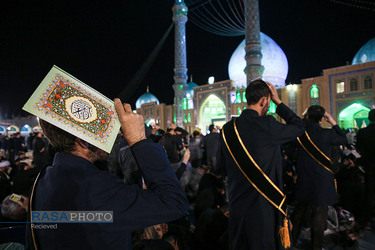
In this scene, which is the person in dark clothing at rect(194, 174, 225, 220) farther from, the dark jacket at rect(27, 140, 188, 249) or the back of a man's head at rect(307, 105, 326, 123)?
the dark jacket at rect(27, 140, 188, 249)

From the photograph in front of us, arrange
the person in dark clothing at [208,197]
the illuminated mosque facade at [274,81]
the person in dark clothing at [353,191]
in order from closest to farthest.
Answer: the person in dark clothing at [208,197]
the person in dark clothing at [353,191]
the illuminated mosque facade at [274,81]

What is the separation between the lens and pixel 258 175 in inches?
77.2

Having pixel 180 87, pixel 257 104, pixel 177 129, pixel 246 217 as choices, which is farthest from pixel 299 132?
pixel 180 87

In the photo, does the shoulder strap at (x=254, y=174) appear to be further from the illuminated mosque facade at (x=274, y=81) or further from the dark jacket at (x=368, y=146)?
the illuminated mosque facade at (x=274, y=81)

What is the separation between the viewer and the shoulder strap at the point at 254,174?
193 cm

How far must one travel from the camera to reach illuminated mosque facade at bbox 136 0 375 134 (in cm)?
1703

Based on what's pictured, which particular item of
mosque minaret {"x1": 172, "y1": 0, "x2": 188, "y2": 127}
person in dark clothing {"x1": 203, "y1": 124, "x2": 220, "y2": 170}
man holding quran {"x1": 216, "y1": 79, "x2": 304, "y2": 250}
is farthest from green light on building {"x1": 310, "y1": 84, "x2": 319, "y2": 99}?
man holding quran {"x1": 216, "y1": 79, "x2": 304, "y2": 250}

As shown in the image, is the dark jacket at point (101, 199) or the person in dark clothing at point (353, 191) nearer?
the dark jacket at point (101, 199)

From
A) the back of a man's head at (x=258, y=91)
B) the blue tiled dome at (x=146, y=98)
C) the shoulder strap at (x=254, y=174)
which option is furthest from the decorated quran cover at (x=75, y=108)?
the blue tiled dome at (x=146, y=98)

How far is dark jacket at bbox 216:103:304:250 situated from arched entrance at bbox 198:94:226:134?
2529 centimetres

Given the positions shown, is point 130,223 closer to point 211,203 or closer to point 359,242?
point 211,203

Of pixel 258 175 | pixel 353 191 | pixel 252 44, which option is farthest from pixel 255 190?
pixel 252 44

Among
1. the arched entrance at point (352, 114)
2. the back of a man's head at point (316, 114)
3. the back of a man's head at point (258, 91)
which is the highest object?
the arched entrance at point (352, 114)

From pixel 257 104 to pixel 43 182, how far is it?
1.79 meters
